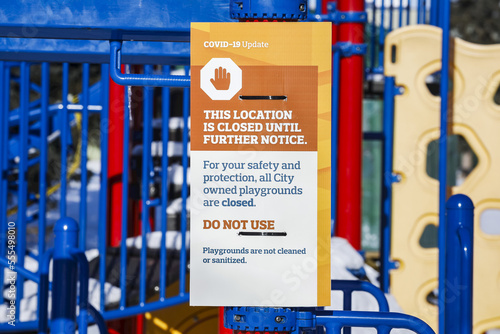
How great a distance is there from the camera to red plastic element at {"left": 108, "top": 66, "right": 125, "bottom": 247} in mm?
4902

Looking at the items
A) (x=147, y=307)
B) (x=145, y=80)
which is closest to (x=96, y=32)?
(x=145, y=80)

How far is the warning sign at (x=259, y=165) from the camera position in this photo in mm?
2137

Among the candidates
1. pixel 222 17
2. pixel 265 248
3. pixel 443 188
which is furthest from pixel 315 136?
pixel 443 188

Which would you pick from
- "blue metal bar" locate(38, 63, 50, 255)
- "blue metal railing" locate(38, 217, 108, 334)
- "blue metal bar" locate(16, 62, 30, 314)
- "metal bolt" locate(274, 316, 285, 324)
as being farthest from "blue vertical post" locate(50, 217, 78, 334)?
"blue metal bar" locate(16, 62, 30, 314)

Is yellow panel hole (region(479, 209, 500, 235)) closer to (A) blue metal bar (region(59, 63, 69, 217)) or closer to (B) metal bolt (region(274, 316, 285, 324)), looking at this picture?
(A) blue metal bar (region(59, 63, 69, 217))

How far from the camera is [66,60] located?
109 inches

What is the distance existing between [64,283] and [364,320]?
103 cm

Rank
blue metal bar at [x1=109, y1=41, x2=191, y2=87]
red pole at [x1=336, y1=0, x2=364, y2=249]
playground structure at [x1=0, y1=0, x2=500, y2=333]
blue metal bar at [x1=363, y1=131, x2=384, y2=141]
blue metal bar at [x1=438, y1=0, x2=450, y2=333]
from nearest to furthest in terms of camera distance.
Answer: blue metal bar at [x1=109, y1=41, x2=191, y2=87] < playground structure at [x1=0, y1=0, x2=500, y2=333] < blue metal bar at [x1=438, y1=0, x2=450, y2=333] < red pole at [x1=336, y1=0, x2=364, y2=249] < blue metal bar at [x1=363, y1=131, x2=384, y2=141]

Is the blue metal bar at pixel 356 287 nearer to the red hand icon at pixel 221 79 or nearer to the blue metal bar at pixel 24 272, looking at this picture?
the red hand icon at pixel 221 79

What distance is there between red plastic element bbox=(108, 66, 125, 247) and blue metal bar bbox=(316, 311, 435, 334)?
2.75 meters

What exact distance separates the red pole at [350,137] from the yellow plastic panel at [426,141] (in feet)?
0.92

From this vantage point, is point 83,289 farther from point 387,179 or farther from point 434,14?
point 434,14

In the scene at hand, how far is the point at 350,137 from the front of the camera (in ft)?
15.9

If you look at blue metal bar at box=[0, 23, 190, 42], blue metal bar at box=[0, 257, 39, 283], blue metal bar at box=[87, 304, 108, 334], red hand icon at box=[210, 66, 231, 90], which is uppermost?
blue metal bar at box=[0, 23, 190, 42]
